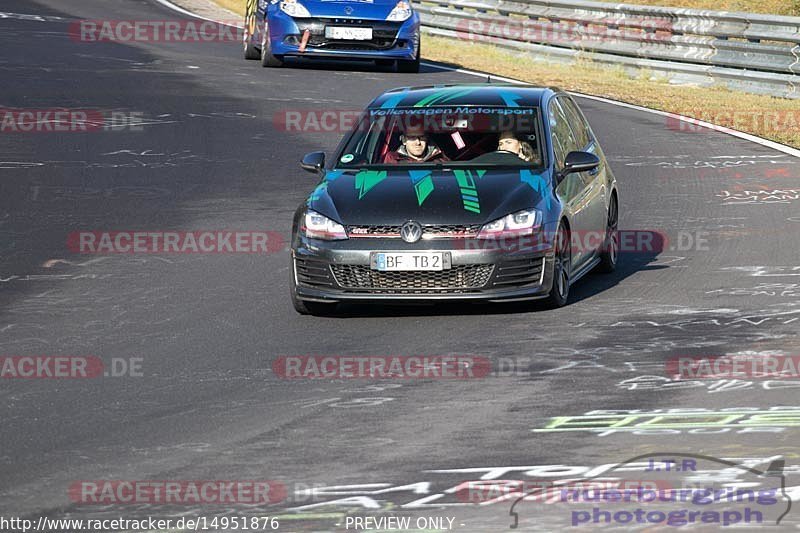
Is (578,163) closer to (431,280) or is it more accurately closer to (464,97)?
(464,97)

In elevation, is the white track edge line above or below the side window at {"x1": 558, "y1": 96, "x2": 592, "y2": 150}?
below

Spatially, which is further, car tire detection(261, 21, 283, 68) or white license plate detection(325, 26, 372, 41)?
car tire detection(261, 21, 283, 68)

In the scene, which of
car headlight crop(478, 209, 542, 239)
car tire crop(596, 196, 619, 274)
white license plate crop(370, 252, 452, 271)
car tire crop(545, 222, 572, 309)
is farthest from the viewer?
car tire crop(596, 196, 619, 274)

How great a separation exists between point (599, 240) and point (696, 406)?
4.36 m

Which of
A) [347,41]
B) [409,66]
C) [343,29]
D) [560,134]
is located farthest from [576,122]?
[409,66]

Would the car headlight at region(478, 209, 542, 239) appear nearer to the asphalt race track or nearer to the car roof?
the asphalt race track

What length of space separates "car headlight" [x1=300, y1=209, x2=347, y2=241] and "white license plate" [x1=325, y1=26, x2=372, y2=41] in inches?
583

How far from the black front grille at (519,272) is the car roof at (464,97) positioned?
1.65 meters

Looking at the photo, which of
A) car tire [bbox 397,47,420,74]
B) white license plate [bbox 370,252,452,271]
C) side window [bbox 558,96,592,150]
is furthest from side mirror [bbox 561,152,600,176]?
car tire [bbox 397,47,420,74]

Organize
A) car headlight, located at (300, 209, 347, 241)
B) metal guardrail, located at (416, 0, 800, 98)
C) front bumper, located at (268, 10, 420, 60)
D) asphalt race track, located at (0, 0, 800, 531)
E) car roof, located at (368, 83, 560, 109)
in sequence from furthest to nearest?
front bumper, located at (268, 10, 420, 60)
metal guardrail, located at (416, 0, 800, 98)
car roof, located at (368, 83, 560, 109)
car headlight, located at (300, 209, 347, 241)
asphalt race track, located at (0, 0, 800, 531)

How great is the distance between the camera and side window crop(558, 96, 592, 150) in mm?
12734

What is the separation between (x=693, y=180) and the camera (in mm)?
17594

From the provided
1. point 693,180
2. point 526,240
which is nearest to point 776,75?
point 693,180

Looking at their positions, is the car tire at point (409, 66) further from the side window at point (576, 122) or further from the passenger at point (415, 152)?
the passenger at point (415, 152)
